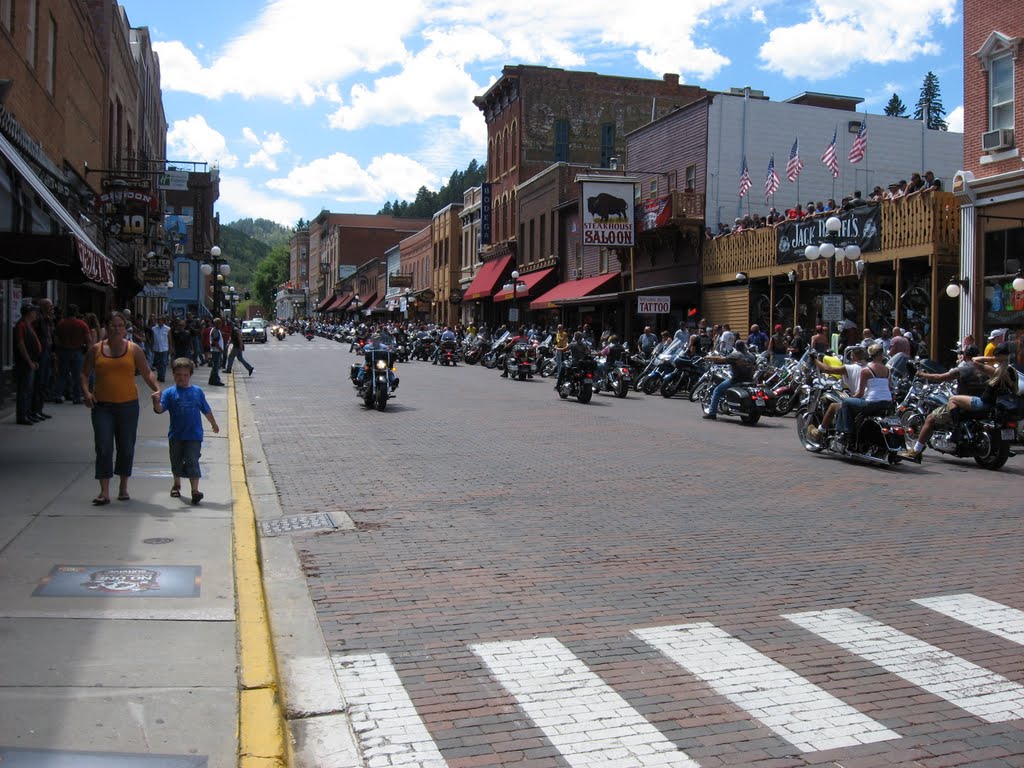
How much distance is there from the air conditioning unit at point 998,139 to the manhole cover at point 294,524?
1901 cm

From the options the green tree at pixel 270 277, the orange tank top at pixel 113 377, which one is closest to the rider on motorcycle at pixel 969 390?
the orange tank top at pixel 113 377

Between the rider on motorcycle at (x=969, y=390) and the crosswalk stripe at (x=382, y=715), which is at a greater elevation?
the rider on motorcycle at (x=969, y=390)

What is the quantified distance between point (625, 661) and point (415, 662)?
112 cm

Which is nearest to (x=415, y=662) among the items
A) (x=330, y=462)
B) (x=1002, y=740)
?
(x=1002, y=740)

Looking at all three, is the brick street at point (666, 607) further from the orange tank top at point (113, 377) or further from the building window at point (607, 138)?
the building window at point (607, 138)

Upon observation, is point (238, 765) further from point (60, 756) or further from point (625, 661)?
point (625, 661)

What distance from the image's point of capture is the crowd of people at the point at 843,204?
24.6 meters

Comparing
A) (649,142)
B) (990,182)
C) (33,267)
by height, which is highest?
(649,142)

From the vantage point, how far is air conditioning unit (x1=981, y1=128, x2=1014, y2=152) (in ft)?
73.3

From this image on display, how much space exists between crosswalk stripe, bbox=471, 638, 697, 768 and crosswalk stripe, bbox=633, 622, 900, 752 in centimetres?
54

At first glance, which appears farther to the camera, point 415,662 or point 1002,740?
point 415,662

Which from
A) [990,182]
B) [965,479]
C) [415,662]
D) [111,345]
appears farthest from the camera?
[990,182]

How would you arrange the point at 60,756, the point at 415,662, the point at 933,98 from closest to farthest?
the point at 60,756 < the point at 415,662 < the point at 933,98

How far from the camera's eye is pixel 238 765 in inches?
162
